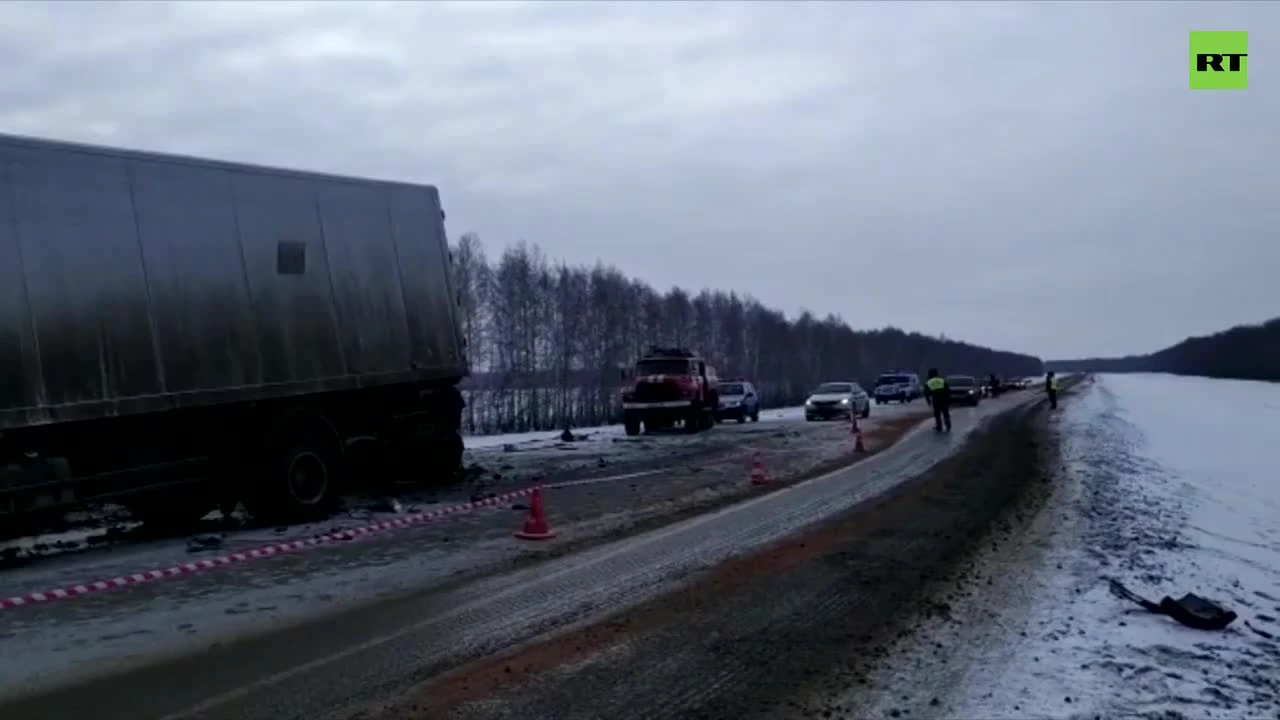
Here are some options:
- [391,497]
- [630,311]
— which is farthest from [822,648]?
[630,311]

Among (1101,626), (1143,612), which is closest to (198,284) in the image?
(1101,626)

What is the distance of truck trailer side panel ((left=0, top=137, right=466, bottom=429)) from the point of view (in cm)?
1175

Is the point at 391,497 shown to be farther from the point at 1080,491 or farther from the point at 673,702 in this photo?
the point at 673,702

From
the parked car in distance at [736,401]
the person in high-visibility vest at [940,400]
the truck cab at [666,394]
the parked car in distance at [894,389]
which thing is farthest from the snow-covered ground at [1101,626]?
the parked car in distance at [894,389]

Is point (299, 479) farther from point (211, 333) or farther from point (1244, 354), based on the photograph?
point (1244, 354)

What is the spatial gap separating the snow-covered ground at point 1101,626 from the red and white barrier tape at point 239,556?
6.90 m

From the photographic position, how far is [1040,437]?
104 ft

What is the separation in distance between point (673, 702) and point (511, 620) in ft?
8.23

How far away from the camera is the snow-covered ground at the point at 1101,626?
21.9 feet

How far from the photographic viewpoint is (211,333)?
1369cm

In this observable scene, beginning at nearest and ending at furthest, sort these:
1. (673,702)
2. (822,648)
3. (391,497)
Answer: (673,702) < (822,648) < (391,497)

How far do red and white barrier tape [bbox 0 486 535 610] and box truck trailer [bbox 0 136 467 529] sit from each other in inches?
51.9

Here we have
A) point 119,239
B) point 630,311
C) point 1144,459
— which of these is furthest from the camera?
point 630,311

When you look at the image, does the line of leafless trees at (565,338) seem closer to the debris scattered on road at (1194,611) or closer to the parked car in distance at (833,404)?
the parked car in distance at (833,404)
